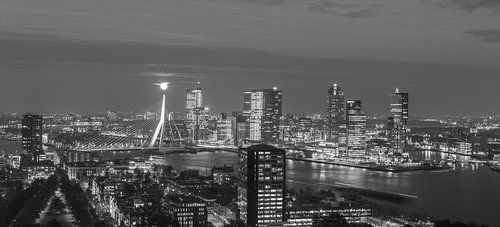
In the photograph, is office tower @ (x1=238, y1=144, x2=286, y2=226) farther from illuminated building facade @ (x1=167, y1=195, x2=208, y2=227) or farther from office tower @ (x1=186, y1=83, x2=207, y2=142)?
office tower @ (x1=186, y1=83, x2=207, y2=142)

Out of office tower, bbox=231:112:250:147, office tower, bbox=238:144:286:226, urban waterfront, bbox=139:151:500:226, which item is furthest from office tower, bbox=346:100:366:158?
office tower, bbox=238:144:286:226

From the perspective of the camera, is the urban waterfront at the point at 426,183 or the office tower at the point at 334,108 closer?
the urban waterfront at the point at 426,183

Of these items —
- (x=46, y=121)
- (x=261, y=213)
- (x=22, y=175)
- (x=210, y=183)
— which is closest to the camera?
(x=261, y=213)

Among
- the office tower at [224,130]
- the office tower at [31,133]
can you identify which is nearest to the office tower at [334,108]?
the office tower at [224,130]

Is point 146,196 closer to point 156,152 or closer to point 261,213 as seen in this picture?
point 261,213

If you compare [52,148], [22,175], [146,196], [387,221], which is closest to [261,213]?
[387,221]

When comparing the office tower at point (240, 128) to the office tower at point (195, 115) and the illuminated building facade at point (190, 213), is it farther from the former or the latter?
the illuminated building facade at point (190, 213)

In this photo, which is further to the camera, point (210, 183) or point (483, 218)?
point (210, 183)
